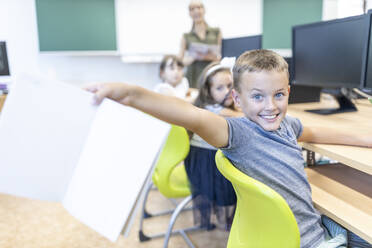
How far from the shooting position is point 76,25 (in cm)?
385

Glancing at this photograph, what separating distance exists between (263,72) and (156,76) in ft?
11.4

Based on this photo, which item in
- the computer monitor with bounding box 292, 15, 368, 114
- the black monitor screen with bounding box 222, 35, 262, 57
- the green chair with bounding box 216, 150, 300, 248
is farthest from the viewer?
the black monitor screen with bounding box 222, 35, 262, 57

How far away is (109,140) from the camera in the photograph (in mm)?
618

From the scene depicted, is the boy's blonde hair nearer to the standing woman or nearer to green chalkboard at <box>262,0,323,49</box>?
the standing woman

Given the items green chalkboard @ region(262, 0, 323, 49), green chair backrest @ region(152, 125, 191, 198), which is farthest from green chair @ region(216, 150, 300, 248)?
green chalkboard @ region(262, 0, 323, 49)

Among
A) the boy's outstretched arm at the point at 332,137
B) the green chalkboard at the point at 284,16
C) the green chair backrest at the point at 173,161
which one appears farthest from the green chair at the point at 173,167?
the green chalkboard at the point at 284,16

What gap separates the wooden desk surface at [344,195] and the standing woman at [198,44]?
80.1 inches

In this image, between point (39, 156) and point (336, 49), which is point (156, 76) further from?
point (39, 156)

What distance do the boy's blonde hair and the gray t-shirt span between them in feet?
0.46

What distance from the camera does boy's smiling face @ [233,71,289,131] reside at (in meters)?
0.91

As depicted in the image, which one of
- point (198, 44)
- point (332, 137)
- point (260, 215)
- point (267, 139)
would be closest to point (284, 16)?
point (198, 44)

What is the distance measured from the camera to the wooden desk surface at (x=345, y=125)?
3.15 feet

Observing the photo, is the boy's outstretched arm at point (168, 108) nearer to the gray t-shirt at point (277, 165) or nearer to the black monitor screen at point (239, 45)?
the gray t-shirt at point (277, 165)

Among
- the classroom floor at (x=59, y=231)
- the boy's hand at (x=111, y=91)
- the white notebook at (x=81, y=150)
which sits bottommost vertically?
the classroom floor at (x=59, y=231)
